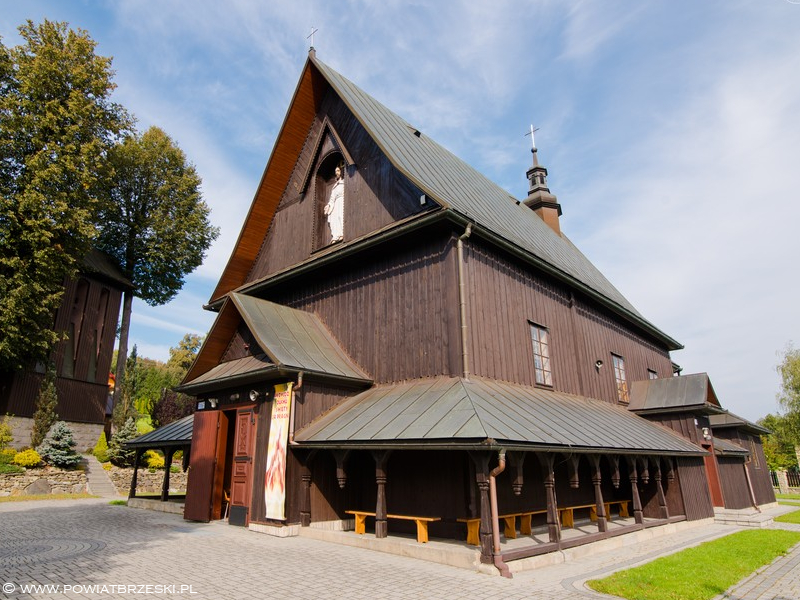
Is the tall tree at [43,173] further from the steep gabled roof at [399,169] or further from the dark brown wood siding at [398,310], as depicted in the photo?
the dark brown wood siding at [398,310]

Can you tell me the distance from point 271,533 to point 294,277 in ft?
21.8

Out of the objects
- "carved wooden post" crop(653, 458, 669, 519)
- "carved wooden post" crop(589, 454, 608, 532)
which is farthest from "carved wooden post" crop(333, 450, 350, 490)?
"carved wooden post" crop(653, 458, 669, 519)

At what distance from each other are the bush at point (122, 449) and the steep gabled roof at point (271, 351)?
475 inches

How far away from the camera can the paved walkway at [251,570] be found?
584 centimetres

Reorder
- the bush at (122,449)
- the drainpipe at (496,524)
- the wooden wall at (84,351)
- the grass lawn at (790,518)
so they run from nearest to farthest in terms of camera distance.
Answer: the drainpipe at (496,524) < the grass lawn at (790,518) < the bush at (122,449) < the wooden wall at (84,351)

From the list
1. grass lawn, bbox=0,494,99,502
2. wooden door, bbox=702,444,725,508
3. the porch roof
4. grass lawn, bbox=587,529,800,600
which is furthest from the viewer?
grass lawn, bbox=0,494,99,502

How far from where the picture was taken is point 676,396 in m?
16.1

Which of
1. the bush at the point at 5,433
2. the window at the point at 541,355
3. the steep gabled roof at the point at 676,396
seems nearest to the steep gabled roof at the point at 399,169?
the window at the point at 541,355

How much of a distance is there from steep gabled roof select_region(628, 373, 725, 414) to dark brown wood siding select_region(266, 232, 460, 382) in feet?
30.9

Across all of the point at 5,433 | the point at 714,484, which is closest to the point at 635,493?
the point at 714,484

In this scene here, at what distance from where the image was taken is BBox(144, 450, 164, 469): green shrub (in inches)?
898

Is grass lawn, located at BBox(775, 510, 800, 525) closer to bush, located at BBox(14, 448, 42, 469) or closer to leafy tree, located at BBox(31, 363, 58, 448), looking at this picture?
bush, located at BBox(14, 448, 42, 469)

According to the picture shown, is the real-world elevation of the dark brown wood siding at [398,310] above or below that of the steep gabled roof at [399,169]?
below

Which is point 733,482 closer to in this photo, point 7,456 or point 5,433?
point 7,456
